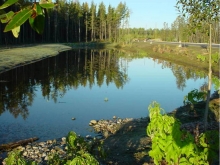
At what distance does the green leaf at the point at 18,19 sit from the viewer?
1.03 meters

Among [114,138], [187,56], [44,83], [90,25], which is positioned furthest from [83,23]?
[114,138]

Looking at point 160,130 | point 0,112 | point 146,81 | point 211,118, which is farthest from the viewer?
point 146,81

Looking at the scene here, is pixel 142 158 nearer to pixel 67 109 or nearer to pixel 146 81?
pixel 67 109

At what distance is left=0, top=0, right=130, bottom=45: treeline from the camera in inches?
2926

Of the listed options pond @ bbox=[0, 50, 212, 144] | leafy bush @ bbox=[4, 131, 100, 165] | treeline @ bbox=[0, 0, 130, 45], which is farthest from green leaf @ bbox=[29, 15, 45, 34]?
treeline @ bbox=[0, 0, 130, 45]

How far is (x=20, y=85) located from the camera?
19656 mm

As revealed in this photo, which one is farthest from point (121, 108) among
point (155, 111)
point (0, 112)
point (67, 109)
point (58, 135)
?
point (155, 111)

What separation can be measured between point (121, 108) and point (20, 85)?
8232mm

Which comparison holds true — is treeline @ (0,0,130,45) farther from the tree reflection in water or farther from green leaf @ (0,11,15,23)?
green leaf @ (0,11,15,23)

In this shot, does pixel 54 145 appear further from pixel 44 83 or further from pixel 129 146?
pixel 44 83

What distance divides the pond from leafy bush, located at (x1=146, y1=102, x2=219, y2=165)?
608 cm

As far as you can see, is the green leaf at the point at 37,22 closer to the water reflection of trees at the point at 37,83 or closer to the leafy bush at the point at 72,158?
the leafy bush at the point at 72,158

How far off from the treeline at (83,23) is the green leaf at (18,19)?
2734 inches

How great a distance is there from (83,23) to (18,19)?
86.8 m
